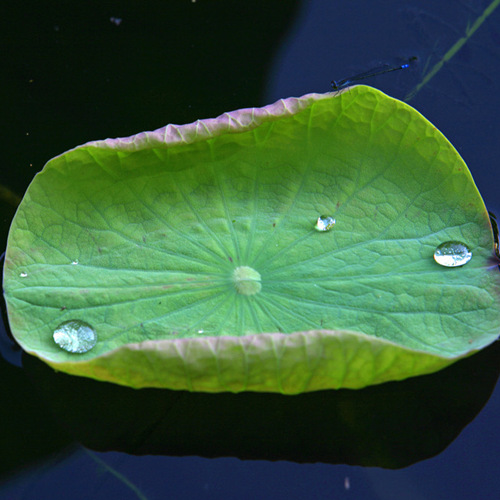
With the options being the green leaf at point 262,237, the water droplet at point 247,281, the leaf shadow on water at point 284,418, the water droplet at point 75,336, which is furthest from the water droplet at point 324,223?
the water droplet at point 75,336

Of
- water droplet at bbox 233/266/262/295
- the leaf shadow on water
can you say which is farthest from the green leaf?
the leaf shadow on water

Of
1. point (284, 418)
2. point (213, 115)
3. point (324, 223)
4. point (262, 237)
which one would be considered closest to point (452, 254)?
point (324, 223)

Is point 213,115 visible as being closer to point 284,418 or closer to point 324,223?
point 324,223

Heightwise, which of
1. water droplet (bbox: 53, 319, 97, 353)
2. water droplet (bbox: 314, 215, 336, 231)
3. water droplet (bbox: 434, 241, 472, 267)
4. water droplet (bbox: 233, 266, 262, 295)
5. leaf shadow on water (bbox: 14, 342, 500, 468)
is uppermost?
water droplet (bbox: 434, 241, 472, 267)

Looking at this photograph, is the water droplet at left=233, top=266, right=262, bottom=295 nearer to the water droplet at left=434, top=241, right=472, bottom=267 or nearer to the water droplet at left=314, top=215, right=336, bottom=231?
the water droplet at left=314, top=215, right=336, bottom=231

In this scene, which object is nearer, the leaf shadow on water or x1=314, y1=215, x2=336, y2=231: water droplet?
the leaf shadow on water
